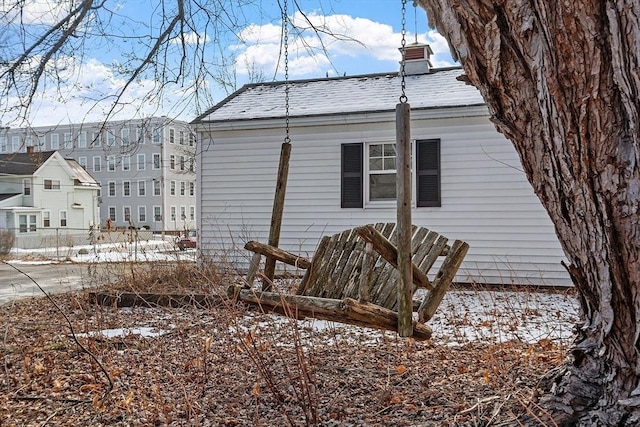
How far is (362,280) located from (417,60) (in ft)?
28.5

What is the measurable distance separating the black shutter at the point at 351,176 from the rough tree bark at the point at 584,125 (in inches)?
282

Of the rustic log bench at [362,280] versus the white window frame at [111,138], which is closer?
the rustic log bench at [362,280]

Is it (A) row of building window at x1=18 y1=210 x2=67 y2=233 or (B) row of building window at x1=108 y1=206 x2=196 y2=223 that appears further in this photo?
(B) row of building window at x1=108 y1=206 x2=196 y2=223

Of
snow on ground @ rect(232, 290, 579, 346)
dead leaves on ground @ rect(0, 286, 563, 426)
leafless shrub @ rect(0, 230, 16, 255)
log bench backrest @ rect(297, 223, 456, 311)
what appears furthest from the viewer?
leafless shrub @ rect(0, 230, 16, 255)

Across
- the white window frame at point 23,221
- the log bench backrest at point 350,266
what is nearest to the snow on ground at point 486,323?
the log bench backrest at point 350,266

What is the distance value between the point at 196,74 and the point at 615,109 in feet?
17.0

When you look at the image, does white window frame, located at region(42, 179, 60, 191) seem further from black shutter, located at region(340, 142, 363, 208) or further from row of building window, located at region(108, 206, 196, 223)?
black shutter, located at region(340, 142, 363, 208)

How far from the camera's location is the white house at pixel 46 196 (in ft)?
93.5

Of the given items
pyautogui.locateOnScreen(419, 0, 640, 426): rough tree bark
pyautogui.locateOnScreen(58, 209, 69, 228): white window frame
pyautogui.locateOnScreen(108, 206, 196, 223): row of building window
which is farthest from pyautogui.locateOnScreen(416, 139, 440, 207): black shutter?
pyautogui.locateOnScreen(108, 206, 196, 223): row of building window

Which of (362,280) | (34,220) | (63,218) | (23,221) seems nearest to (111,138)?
(362,280)

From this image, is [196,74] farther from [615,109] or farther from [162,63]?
[615,109]

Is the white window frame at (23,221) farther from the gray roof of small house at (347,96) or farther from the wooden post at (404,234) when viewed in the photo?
the wooden post at (404,234)

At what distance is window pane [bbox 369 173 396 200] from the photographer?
927 centimetres

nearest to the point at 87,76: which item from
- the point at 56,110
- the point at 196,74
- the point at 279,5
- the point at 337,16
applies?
the point at 56,110
